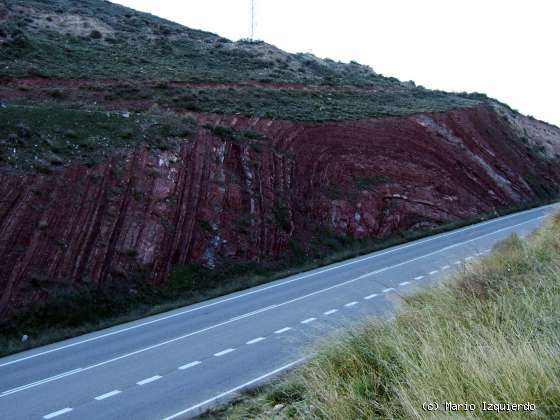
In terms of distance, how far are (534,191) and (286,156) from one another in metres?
21.4

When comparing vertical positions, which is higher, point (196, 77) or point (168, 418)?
point (196, 77)

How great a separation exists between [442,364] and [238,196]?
19.1 m

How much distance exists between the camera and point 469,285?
749cm

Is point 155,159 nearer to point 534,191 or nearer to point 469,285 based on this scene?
point 469,285

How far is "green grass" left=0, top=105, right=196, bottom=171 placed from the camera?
19016 millimetres

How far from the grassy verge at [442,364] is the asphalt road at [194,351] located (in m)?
0.74

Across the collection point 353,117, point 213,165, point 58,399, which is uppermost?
point 353,117

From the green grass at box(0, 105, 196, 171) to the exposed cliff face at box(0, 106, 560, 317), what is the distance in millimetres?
608

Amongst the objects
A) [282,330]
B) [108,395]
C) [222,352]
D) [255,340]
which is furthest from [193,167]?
[108,395]

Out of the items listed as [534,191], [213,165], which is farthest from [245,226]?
[534,191]

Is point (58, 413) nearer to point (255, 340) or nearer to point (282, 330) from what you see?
point (255, 340)

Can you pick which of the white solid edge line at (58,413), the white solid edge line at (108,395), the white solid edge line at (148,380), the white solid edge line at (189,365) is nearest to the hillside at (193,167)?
the white solid edge line at (189,365)

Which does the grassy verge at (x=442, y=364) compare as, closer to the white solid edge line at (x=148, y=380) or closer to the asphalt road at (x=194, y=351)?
the asphalt road at (x=194, y=351)

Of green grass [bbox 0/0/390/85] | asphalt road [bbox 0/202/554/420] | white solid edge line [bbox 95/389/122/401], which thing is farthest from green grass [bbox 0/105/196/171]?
white solid edge line [bbox 95/389/122/401]
